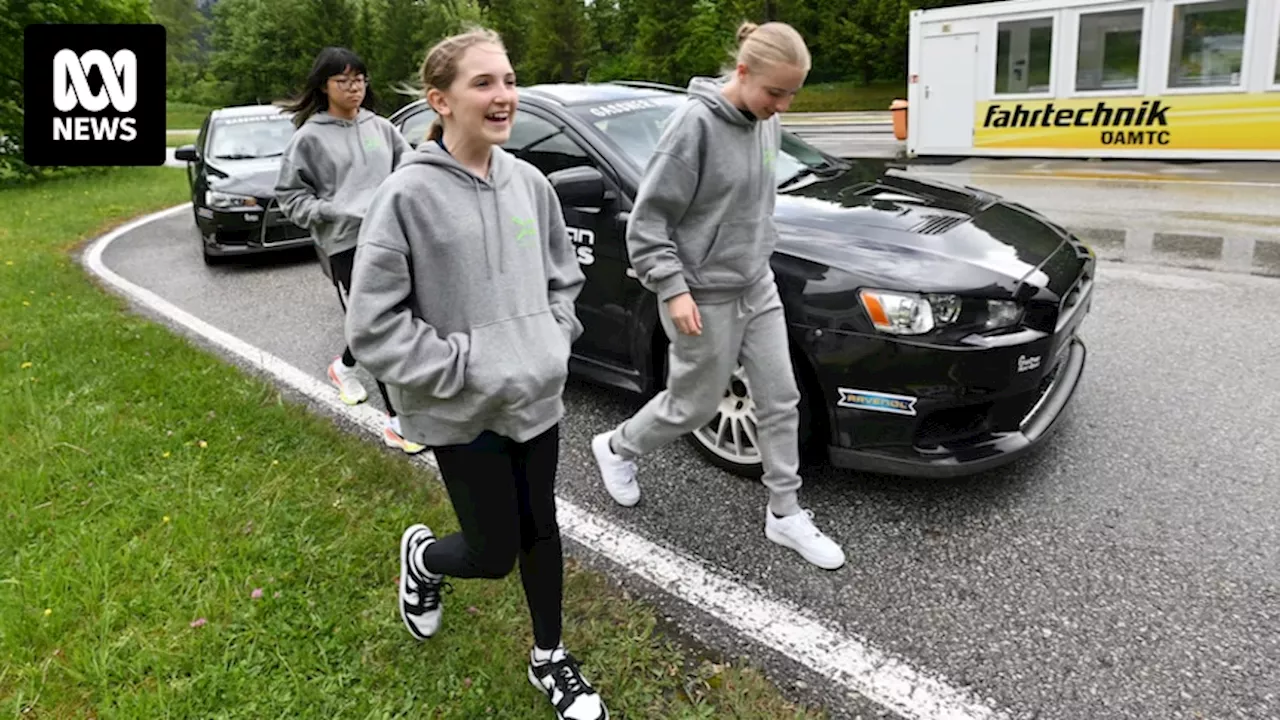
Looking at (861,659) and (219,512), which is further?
(219,512)

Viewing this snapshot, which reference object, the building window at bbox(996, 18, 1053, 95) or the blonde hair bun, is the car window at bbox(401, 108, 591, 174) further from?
the building window at bbox(996, 18, 1053, 95)

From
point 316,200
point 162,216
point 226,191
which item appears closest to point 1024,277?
point 316,200

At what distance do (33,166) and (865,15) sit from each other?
3281cm

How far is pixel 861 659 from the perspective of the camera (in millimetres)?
2707

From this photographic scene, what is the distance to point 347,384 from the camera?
201 inches

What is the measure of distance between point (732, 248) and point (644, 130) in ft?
5.32

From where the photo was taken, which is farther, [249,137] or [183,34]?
[183,34]

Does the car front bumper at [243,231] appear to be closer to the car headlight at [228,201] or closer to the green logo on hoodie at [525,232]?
the car headlight at [228,201]

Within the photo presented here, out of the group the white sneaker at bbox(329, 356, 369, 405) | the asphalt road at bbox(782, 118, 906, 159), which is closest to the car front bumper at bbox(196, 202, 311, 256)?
the white sneaker at bbox(329, 356, 369, 405)

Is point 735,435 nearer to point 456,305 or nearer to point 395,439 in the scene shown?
point 395,439

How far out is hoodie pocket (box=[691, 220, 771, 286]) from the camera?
121 inches

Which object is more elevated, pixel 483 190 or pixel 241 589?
pixel 483 190

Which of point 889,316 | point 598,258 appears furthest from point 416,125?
point 889,316

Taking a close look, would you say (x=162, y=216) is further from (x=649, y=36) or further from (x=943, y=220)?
(x=649, y=36)
